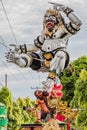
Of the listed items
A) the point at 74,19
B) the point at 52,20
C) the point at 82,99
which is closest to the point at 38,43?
the point at 52,20

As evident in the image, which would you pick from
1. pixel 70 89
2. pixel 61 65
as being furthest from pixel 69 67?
pixel 70 89

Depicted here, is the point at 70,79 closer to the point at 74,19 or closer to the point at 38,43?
the point at 38,43

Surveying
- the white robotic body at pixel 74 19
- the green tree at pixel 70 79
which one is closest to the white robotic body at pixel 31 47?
the white robotic body at pixel 74 19

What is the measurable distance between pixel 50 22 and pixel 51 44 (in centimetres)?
98

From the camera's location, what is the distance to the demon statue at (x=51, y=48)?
2847 cm

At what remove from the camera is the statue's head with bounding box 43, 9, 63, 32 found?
28609 mm

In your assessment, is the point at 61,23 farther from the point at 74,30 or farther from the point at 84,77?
the point at 84,77

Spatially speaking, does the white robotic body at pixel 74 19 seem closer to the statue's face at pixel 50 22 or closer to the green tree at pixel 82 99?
the statue's face at pixel 50 22

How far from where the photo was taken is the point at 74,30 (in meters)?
28.4

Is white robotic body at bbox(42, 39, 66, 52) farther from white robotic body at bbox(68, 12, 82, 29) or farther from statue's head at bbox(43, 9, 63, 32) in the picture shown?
white robotic body at bbox(68, 12, 82, 29)

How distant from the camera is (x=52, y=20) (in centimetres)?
2870

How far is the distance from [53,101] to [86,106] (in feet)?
13.5

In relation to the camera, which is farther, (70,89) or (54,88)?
(70,89)

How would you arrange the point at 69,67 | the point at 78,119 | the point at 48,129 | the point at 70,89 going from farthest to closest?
the point at 70,89, the point at 78,119, the point at 69,67, the point at 48,129
